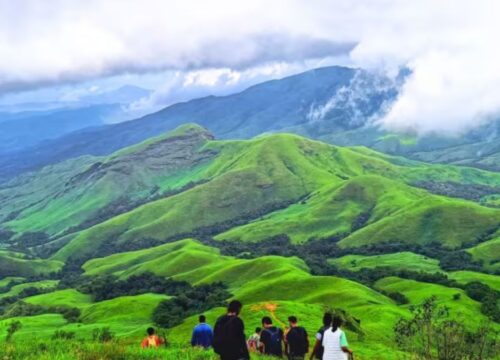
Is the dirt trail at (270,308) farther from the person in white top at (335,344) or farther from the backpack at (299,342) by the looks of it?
the person in white top at (335,344)

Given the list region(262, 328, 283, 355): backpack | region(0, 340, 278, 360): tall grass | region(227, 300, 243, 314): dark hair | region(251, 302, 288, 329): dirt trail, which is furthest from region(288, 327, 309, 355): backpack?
region(251, 302, 288, 329): dirt trail

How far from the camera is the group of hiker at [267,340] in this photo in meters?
21.9

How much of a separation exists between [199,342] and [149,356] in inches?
391

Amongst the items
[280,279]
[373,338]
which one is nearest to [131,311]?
[280,279]

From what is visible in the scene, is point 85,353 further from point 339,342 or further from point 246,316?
point 246,316

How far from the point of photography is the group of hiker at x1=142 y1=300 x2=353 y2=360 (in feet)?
71.9

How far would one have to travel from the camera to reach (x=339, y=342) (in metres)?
26.2

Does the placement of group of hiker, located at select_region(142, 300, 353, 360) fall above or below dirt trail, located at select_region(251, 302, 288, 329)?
above

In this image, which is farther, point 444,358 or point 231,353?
point 444,358

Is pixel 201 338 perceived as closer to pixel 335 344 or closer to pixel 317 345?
pixel 317 345

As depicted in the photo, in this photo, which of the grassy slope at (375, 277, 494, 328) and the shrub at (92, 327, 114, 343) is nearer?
the shrub at (92, 327, 114, 343)

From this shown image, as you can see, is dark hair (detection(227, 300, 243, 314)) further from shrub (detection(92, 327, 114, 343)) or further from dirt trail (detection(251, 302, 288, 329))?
dirt trail (detection(251, 302, 288, 329))

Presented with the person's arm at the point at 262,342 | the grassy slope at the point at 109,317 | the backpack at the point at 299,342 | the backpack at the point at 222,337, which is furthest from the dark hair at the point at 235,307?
the grassy slope at the point at 109,317

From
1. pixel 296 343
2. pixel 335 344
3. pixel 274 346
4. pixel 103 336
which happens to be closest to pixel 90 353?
pixel 335 344
